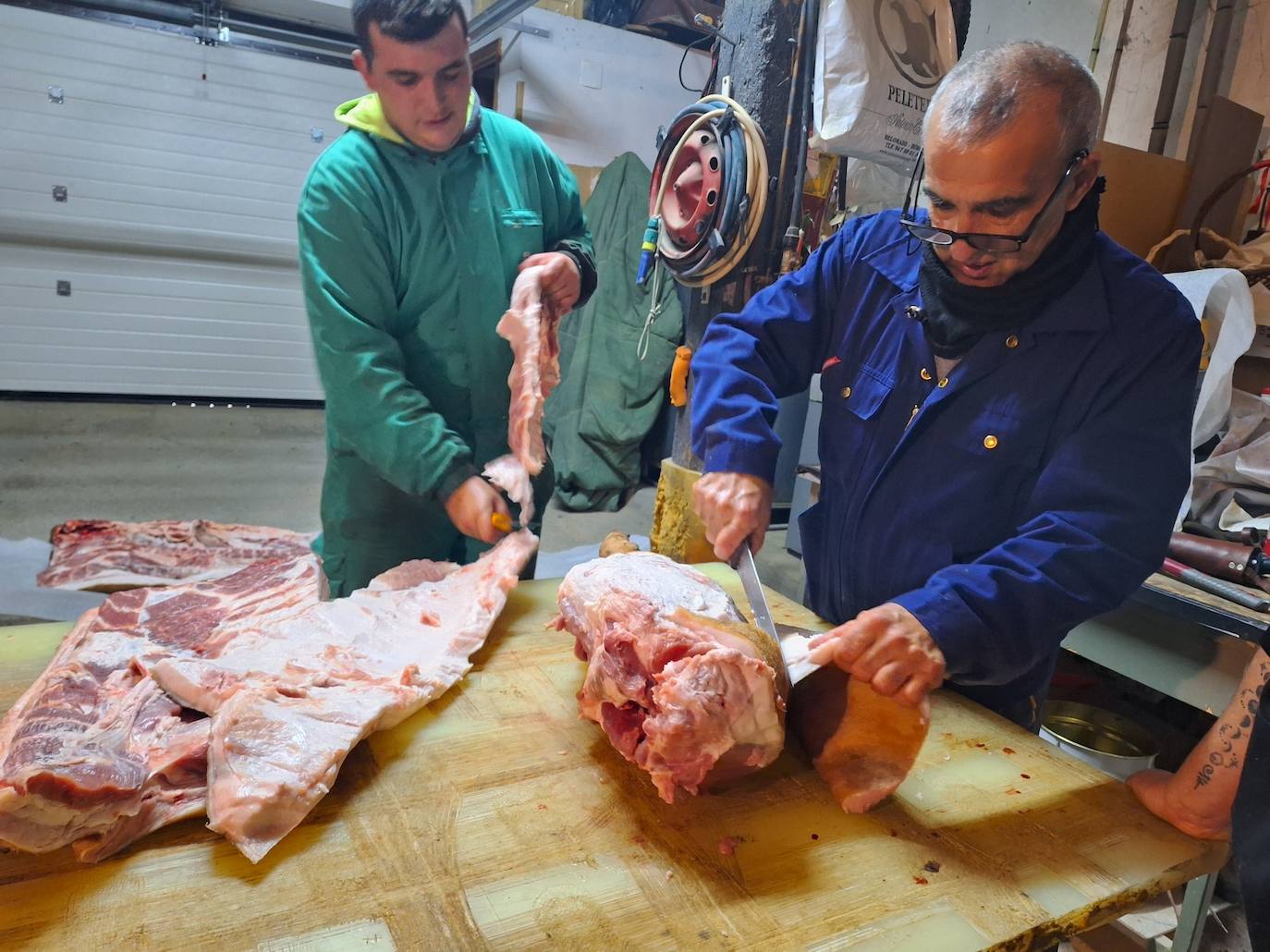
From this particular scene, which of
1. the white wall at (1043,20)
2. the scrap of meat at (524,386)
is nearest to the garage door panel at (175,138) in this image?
the scrap of meat at (524,386)

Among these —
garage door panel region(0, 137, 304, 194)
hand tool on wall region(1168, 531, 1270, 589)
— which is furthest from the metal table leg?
garage door panel region(0, 137, 304, 194)

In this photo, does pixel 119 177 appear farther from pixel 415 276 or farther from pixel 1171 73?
pixel 1171 73

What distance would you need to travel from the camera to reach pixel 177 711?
4.97 ft

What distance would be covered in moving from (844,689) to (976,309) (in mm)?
919

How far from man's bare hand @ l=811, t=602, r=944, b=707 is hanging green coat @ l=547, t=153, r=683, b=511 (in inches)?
171

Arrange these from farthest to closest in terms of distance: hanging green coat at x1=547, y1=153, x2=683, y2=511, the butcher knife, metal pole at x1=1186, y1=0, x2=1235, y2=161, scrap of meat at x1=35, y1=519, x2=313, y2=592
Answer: hanging green coat at x1=547, y1=153, x2=683, y2=511
metal pole at x1=1186, y1=0, x2=1235, y2=161
scrap of meat at x1=35, y1=519, x2=313, y2=592
the butcher knife

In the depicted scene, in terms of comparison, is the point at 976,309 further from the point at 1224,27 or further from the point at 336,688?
the point at 1224,27

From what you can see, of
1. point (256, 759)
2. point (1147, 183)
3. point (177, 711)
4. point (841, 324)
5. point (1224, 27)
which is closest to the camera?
point (256, 759)

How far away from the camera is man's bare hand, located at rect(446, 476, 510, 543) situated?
214 centimetres

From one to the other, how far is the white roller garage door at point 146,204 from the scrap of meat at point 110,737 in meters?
1.30

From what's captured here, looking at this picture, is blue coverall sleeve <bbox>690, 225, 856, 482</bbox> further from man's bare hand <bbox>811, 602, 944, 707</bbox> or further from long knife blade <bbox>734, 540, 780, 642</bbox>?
man's bare hand <bbox>811, 602, 944, 707</bbox>

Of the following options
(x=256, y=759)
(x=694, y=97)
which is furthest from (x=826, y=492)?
(x=694, y=97)

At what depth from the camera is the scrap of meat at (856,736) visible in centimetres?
143

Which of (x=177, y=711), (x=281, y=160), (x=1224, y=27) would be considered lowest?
(x=177, y=711)
